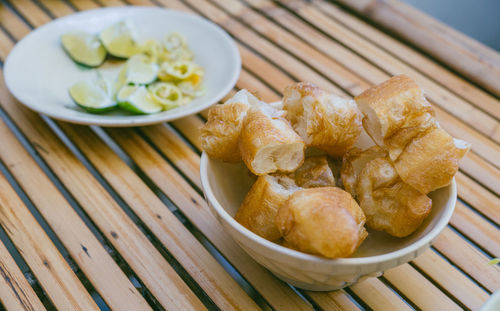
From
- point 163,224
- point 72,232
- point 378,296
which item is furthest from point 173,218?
point 378,296

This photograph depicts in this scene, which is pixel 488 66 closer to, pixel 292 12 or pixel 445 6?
pixel 292 12

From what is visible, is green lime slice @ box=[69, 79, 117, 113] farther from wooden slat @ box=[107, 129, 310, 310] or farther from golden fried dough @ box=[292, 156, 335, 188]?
golden fried dough @ box=[292, 156, 335, 188]

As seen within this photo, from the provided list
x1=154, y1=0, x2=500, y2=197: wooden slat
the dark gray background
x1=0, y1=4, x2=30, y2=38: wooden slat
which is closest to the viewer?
x1=154, y1=0, x2=500, y2=197: wooden slat

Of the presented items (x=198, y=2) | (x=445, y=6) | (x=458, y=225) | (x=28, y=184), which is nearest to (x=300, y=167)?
(x=458, y=225)

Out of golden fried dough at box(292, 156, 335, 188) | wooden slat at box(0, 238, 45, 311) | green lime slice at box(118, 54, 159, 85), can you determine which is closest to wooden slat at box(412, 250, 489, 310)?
golden fried dough at box(292, 156, 335, 188)

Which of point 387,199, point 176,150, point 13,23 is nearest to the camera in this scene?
point 387,199

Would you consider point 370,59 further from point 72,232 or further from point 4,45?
point 4,45
